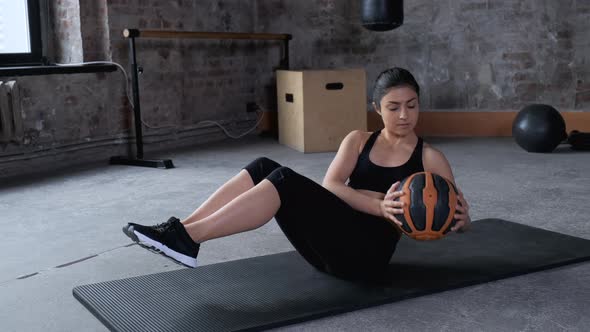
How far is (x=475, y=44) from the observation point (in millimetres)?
6496

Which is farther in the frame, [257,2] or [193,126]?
[257,2]

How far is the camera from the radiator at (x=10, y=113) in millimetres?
4848

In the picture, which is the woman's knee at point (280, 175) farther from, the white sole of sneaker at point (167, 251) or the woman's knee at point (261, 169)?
the white sole of sneaker at point (167, 251)

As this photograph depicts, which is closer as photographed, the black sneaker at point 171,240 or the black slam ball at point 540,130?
the black sneaker at point 171,240

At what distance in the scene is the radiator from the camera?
4.85m


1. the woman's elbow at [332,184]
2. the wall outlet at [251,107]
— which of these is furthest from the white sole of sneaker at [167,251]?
the wall outlet at [251,107]

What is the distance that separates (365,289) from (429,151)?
0.52 metres

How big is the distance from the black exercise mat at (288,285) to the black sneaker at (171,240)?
197 millimetres

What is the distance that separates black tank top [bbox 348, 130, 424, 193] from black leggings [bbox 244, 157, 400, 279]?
147 millimetres

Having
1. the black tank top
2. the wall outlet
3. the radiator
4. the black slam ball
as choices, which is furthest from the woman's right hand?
the wall outlet

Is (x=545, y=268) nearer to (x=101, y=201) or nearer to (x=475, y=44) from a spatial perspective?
(x=101, y=201)

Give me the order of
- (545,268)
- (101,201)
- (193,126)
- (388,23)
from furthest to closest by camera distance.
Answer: (193,126), (388,23), (101,201), (545,268)

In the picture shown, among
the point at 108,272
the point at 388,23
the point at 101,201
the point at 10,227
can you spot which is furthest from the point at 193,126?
the point at 108,272

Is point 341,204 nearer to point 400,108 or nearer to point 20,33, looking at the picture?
point 400,108
